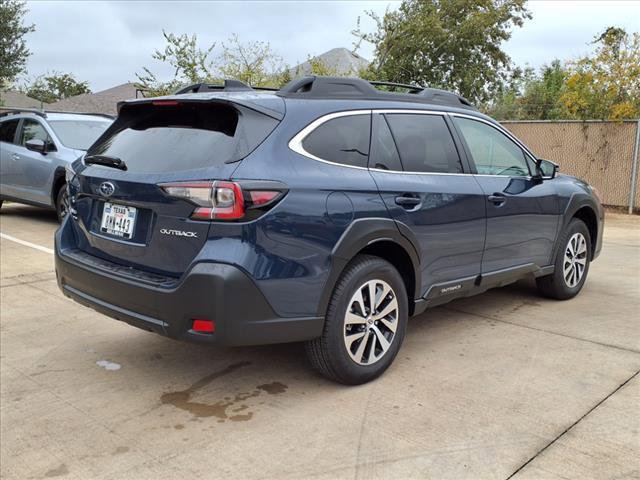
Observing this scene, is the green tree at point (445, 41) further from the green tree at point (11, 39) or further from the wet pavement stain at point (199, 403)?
the wet pavement stain at point (199, 403)

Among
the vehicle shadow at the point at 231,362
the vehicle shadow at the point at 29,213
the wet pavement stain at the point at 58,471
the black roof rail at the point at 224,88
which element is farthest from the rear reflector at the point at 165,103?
the vehicle shadow at the point at 29,213

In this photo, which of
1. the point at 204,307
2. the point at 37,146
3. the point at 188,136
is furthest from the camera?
the point at 37,146

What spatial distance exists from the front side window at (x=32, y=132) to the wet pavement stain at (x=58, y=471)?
7.55 meters

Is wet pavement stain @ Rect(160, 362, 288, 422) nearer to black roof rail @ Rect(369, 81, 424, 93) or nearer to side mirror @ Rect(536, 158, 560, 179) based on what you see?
black roof rail @ Rect(369, 81, 424, 93)

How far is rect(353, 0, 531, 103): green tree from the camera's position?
71.9ft

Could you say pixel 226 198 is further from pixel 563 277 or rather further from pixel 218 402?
pixel 563 277

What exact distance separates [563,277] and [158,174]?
12.8ft

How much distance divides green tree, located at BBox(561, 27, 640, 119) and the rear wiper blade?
12.4 meters

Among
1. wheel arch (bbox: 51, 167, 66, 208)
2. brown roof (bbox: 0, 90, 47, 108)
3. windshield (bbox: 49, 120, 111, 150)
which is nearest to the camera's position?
wheel arch (bbox: 51, 167, 66, 208)

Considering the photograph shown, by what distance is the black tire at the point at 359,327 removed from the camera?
3.39m

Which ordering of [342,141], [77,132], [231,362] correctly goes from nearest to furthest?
[342,141] → [231,362] → [77,132]

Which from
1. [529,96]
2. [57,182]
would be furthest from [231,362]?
[529,96]

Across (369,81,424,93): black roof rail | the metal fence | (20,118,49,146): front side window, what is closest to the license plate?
(369,81,424,93): black roof rail

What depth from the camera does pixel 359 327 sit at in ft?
11.7
